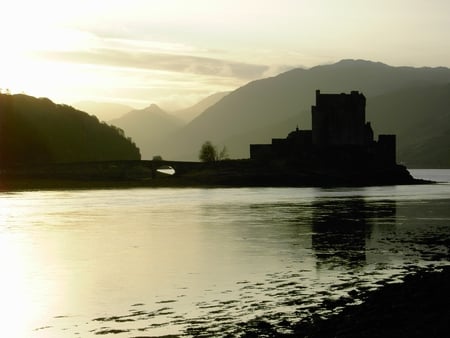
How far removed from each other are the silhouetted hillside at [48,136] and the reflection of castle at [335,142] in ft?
176

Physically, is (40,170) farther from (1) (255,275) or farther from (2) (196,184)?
(1) (255,275)

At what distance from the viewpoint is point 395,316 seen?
18047 millimetres

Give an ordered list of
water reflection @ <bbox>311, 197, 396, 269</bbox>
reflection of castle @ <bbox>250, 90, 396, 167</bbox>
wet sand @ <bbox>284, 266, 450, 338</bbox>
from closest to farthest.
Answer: wet sand @ <bbox>284, 266, 450, 338</bbox>, water reflection @ <bbox>311, 197, 396, 269</bbox>, reflection of castle @ <bbox>250, 90, 396, 167</bbox>

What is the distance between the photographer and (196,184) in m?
131

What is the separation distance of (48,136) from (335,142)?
228 feet

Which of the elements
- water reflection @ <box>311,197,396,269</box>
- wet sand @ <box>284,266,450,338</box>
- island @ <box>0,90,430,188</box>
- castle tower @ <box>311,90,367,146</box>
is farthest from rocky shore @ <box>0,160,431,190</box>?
wet sand @ <box>284,266,450,338</box>

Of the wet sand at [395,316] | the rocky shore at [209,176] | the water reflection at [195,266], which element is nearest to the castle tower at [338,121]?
the rocky shore at [209,176]

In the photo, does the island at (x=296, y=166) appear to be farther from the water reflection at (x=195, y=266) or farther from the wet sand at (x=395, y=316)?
the wet sand at (x=395, y=316)

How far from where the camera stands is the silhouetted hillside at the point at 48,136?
165m

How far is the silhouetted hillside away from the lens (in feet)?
541

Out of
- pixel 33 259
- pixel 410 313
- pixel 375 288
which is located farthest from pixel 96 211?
pixel 410 313

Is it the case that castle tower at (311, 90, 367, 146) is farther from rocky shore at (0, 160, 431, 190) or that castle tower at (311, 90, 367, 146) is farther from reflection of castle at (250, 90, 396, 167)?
rocky shore at (0, 160, 431, 190)

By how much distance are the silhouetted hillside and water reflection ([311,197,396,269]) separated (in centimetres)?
10500

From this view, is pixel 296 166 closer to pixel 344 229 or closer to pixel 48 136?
pixel 48 136
